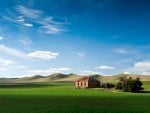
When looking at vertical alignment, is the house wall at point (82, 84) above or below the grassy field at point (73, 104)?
above

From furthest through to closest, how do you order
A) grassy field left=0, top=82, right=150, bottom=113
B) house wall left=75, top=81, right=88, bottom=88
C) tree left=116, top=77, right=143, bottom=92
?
house wall left=75, top=81, right=88, bottom=88, tree left=116, top=77, right=143, bottom=92, grassy field left=0, top=82, right=150, bottom=113

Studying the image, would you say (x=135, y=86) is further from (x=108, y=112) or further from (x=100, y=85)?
(x=108, y=112)

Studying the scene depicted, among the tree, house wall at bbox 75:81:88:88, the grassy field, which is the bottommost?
the grassy field

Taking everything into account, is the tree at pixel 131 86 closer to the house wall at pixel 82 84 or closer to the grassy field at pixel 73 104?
the house wall at pixel 82 84

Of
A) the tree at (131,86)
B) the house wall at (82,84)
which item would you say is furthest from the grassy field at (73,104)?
the house wall at (82,84)

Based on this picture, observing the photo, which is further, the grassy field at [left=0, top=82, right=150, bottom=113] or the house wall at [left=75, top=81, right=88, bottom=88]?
the house wall at [left=75, top=81, right=88, bottom=88]

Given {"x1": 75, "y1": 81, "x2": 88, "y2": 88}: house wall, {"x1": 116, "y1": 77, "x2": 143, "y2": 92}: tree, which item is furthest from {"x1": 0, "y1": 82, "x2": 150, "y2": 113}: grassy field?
{"x1": 75, "y1": 81, "x2": 88, "y2": 88}: house wall

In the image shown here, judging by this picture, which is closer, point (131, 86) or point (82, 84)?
point (131, 86)

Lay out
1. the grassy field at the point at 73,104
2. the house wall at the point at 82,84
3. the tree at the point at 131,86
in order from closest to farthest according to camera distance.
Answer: the grassy field at the point at 73,104, the tree at the point at 131,86, the house wall at the point at 82,84

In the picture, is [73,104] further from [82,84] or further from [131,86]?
[82,84]

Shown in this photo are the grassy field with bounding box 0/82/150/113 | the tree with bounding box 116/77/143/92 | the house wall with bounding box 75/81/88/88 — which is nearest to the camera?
the grassy field with bounding box 0/82/150/113

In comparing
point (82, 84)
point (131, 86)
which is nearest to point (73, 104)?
point (131, 86)

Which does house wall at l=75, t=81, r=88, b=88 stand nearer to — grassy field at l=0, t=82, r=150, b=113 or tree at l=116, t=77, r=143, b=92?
tree at l=116, t=77, r=143, b=92

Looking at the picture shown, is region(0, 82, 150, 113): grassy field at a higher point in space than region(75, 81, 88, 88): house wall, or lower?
lower
